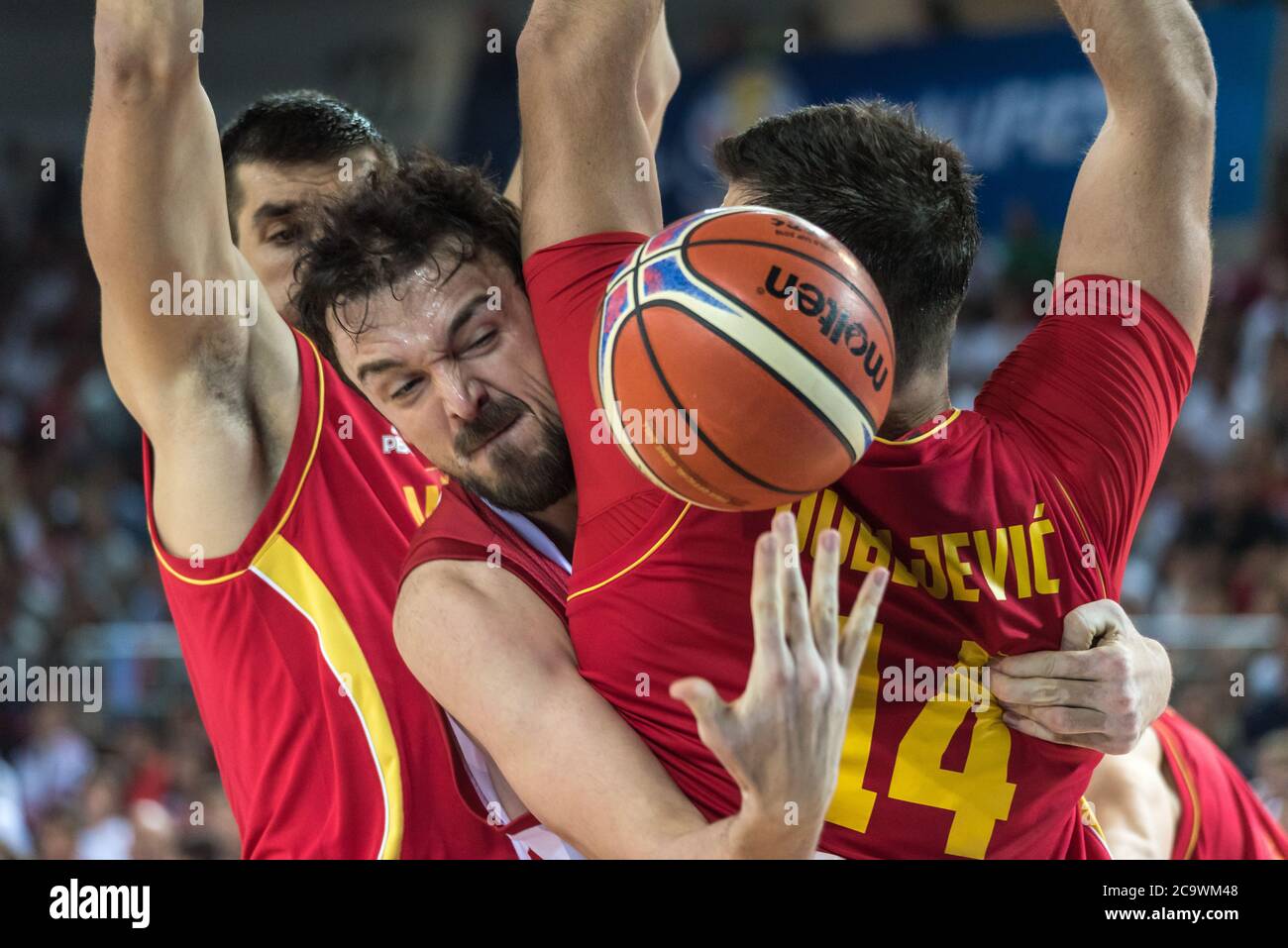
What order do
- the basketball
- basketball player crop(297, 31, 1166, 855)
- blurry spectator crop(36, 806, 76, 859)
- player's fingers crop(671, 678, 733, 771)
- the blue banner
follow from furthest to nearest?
the blue banner < blurry spectator crop(36, 806, 76, 859) < basketball player crop(297, 31, 1166, 855) < the basketball < player's fingers crop(671, 678, 733, 771)

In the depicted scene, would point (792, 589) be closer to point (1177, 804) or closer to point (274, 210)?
point (274, 210)

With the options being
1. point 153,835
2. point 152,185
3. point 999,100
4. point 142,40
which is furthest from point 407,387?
point 999,100

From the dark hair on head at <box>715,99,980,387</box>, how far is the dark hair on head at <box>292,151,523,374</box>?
0.78m

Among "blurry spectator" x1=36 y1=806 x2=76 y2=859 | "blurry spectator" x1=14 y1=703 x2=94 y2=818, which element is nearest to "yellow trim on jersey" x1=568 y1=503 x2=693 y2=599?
"blurry spectator" x1=36 y1=806 x2=76 y2=859

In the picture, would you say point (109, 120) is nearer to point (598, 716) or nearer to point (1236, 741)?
point (598, 716)

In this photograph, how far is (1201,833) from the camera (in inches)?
180

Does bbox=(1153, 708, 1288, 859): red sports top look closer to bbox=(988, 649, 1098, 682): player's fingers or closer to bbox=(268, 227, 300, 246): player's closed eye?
bbox=(988, 649, 1098, 682): player's fingers

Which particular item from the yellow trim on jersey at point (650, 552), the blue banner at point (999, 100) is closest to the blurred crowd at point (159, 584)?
the blue banner at point (999, 100)

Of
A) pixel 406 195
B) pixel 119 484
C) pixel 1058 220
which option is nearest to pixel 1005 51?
pixel 1058 220

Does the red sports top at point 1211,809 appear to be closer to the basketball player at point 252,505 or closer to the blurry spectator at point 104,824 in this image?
the basketball player at point 252,505

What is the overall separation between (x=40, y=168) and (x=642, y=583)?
1397cm

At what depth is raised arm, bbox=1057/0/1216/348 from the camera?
3.01 meters

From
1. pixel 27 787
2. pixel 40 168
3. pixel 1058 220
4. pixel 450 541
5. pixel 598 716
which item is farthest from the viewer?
pixel 40 168

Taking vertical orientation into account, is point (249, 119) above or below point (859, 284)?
above
